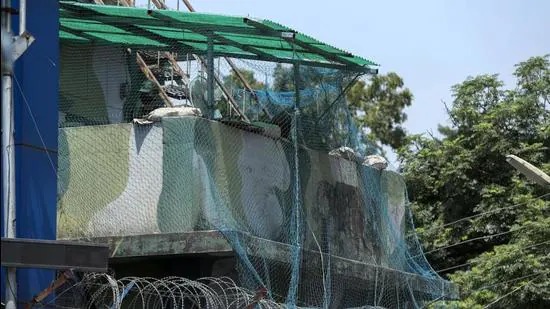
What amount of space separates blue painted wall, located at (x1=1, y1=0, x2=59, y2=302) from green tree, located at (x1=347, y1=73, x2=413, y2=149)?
86.1 feet

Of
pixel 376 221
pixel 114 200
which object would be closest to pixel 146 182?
pixel 114 200

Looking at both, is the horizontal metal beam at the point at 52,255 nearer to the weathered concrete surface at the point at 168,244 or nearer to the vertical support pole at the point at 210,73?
the weathered concrete surface at the point at 168,244

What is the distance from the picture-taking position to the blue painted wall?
15633 mm

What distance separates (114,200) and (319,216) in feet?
11.5

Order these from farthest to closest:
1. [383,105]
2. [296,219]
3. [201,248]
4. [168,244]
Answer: [383,105], [296,219], [168,244], [201,248]

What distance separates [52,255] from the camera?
14047 millimetres

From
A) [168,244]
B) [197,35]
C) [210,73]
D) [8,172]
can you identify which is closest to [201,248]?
[168,244]

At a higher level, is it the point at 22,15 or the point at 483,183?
the point at 22,15

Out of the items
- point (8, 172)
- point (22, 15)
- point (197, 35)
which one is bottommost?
point (8, 172)

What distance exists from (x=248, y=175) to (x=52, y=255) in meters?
5.62

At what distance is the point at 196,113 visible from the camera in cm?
1844

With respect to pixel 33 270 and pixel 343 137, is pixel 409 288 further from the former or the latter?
pixel 33 270

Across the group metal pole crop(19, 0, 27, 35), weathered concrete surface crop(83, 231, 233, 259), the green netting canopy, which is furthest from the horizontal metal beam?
the green netting canopy

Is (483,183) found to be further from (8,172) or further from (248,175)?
(8,172)
